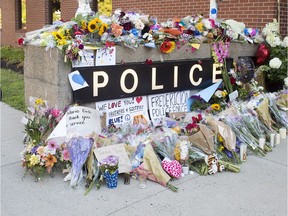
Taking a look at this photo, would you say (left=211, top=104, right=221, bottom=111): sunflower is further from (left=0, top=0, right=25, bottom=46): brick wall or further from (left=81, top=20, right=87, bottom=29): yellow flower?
(left=0, top=0, right=25, bottom=46): brick wall

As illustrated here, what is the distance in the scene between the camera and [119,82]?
4.43 metres

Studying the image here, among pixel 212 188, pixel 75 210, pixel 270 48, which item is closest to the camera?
pixel 75 210

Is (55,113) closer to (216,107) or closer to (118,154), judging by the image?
(118,154)

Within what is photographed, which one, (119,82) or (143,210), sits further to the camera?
(119,82)

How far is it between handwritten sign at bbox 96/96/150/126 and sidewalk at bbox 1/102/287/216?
43.0 inches

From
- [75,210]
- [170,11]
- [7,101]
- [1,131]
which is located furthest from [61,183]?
[170,11]

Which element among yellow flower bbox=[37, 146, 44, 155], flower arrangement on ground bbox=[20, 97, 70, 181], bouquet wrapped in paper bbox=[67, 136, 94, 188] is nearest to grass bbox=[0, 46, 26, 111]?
flower arrangement on ground bbox=[20, 97, 70, 181]

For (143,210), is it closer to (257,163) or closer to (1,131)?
(257,163)

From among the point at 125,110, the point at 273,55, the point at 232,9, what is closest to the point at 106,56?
the point at 125,110

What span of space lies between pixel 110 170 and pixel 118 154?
0.31 metres

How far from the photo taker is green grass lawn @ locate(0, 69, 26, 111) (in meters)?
6.77

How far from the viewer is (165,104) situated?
5.12m

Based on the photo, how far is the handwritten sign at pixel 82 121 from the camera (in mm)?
3988

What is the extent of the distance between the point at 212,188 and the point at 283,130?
2.04 metres
